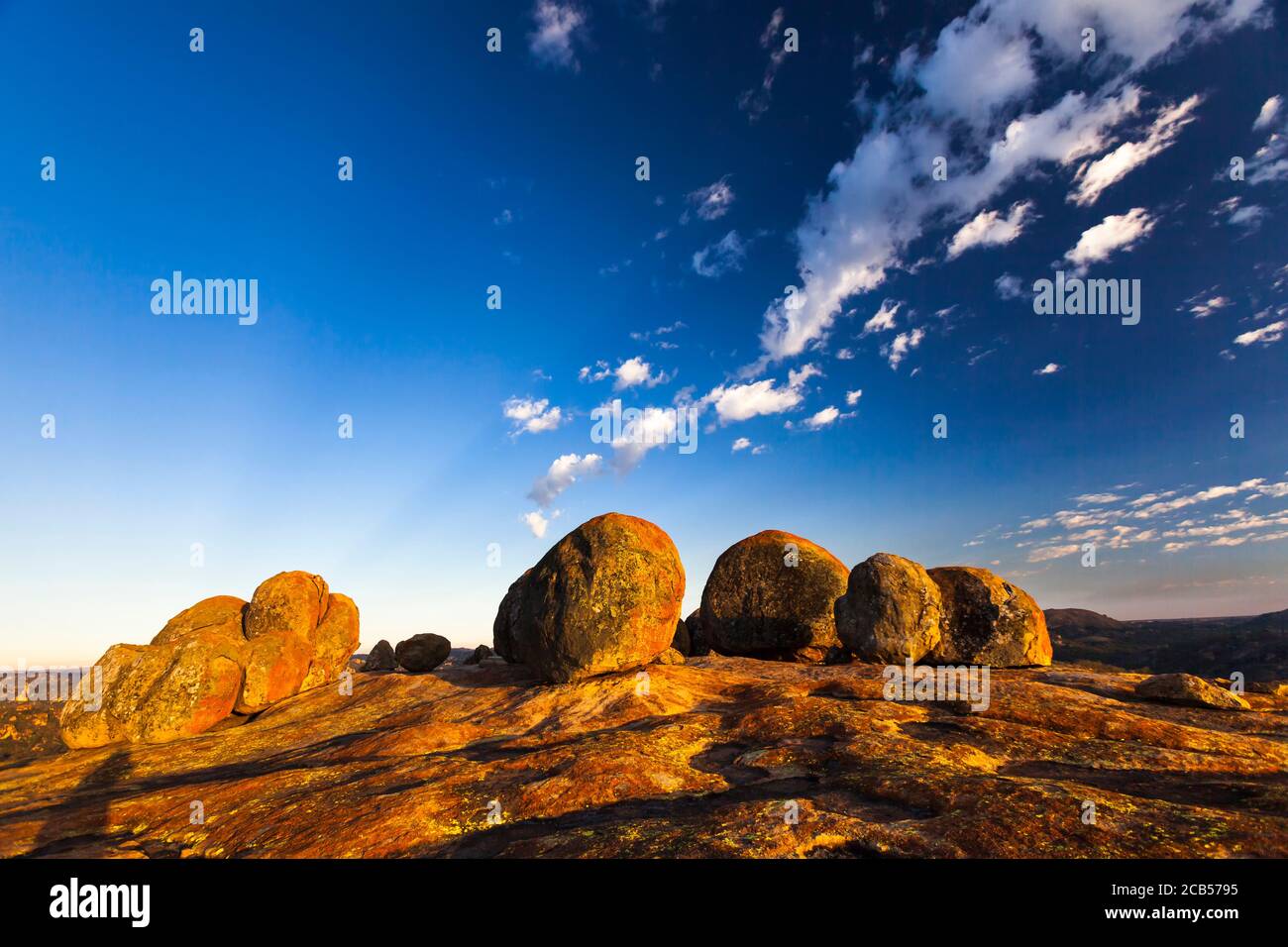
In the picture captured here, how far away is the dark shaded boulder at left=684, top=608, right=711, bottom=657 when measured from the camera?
33.9m

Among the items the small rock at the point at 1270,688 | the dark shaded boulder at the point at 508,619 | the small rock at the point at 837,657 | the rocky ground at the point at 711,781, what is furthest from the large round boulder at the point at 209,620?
the small rock at the point at 1270,688

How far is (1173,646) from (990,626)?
275 feet

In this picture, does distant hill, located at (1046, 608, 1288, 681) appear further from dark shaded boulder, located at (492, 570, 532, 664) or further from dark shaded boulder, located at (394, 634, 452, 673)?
dark shaded boulder, located at (394, 634, 452, 673)

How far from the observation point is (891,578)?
25516mm

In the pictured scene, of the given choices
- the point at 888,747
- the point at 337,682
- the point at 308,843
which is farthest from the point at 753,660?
the point at 337,682

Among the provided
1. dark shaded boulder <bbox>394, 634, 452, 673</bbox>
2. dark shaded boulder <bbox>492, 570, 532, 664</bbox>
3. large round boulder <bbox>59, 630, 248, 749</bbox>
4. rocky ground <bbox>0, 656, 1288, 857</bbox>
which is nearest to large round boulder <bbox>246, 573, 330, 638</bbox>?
large round boulder <bbox>59, 630, 248, 749</bbox>

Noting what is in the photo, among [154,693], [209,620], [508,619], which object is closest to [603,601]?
[508,619]

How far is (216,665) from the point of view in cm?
2589

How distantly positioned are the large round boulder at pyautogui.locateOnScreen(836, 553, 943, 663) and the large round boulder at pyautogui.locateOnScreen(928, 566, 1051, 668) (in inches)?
41.7

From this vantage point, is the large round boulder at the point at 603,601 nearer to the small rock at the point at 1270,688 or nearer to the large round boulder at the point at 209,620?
the large round boulder at the point at 209,620

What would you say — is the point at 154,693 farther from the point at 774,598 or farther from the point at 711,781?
the point at 774,598
